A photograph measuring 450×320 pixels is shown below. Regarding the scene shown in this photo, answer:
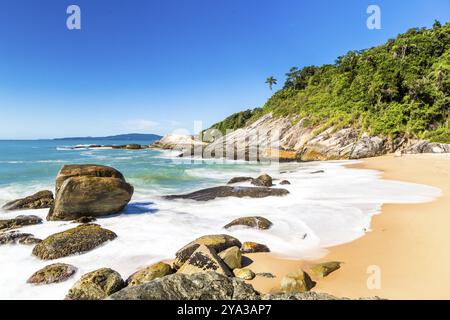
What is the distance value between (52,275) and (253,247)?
474 centimetres

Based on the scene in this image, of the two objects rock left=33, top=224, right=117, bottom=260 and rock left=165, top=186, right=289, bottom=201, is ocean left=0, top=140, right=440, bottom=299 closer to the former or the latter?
rock left=33, top=224, right=117, bottom=260

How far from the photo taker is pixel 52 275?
5.85m

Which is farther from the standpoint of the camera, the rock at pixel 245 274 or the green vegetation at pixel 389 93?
the green vegetation at pixel 389 93

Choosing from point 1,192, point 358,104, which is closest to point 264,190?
point 1,192

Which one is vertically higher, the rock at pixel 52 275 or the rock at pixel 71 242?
the rock at pixel 71 242

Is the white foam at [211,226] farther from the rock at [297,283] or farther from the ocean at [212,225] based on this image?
the rock at [297,283]

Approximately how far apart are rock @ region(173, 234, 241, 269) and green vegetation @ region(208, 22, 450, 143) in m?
33.1

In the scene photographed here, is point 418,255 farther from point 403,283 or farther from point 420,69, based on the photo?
point 420,69

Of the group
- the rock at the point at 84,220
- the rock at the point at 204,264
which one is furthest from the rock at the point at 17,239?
the rock at the point at 204,264

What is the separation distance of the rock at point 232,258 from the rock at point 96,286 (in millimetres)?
2242

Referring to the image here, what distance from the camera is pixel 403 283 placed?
16.7ft

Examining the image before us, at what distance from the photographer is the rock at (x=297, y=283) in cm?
491

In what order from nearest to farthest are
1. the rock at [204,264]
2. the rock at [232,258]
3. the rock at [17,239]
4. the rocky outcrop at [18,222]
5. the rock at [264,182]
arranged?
the rock at [204,264] → the rock at [232,258] → the rock at [17,239] → the rocky outcrop at [18,222] → the rock at [264,182]

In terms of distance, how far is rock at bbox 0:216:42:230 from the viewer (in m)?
9.16
